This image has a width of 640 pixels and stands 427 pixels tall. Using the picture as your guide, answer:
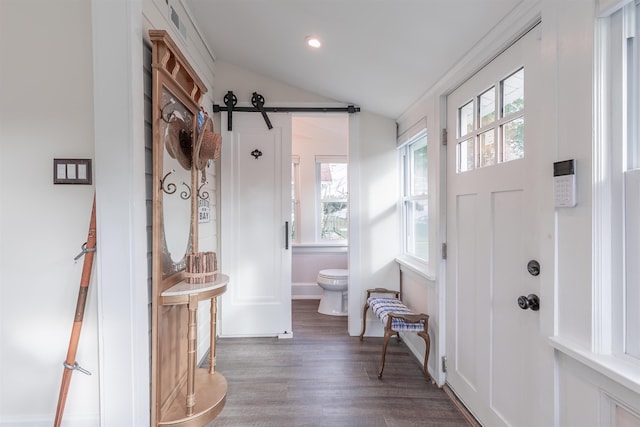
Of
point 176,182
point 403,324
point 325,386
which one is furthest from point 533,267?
point 176,182

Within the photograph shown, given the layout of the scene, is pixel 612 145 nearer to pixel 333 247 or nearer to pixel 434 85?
pixel 434 85

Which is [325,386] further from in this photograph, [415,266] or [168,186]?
[168,186]

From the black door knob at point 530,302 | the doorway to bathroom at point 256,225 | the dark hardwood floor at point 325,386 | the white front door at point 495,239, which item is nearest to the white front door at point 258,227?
the doorway to bathroom at point 256,225

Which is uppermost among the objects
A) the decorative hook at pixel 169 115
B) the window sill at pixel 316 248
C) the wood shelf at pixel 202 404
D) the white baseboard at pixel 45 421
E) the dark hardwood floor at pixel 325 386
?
the decorative hook at pixel 169 115

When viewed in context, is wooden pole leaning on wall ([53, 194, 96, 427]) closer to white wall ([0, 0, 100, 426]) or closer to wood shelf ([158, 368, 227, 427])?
white wall ([0, 0, 100, 426])

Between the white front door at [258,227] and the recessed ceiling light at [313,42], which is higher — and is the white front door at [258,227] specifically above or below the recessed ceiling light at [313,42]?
below

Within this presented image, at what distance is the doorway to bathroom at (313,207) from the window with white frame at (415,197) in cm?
144

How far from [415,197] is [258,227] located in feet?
4.99

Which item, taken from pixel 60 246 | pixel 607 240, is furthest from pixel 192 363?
pixel 607 240

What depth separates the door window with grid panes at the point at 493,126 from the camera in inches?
55.2

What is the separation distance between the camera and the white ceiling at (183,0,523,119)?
1.51m

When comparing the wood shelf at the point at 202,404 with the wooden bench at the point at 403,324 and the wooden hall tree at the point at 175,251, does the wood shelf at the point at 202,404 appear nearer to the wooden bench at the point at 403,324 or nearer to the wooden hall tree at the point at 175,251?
the wooden hall tree at the point at 175,251

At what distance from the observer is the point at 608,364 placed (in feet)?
2.93

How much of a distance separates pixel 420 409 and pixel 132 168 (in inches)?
84.6
